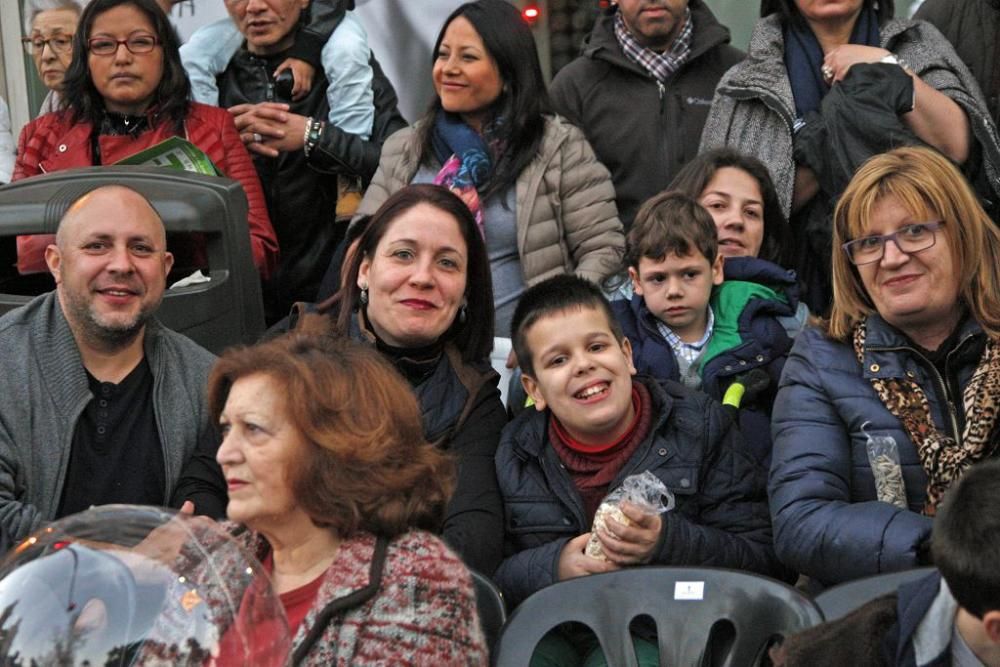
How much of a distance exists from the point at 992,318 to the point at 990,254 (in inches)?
7.1

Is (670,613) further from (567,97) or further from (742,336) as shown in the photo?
(567,97)

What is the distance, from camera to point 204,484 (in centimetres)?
418

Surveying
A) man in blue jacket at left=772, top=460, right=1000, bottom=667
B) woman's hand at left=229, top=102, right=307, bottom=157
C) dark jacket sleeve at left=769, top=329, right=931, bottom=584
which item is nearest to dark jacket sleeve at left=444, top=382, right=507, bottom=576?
dark jacket sleeve at left=769, top=329, right=931, bottom=584

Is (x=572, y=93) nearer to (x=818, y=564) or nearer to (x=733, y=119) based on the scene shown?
(x=733, y=119)

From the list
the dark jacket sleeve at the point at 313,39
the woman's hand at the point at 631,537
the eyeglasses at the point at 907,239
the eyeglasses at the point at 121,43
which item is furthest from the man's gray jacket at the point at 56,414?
the eyeglasses at the point at 907,239

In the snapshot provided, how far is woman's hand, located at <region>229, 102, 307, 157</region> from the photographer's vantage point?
5.62 meters

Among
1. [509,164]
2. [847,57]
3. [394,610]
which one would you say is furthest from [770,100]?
[394,610]

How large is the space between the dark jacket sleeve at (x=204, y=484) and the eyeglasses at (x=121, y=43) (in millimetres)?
1687

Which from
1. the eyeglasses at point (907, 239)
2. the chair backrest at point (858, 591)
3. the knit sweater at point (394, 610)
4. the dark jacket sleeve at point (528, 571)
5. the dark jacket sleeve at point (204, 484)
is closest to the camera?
the knit sweater at point (394, 610)

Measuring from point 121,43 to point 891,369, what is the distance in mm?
2878

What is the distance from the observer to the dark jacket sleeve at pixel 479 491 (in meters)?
3.92

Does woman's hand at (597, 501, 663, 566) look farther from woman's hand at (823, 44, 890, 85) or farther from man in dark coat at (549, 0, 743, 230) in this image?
man in dark coat at (549, 0, 743, 230)

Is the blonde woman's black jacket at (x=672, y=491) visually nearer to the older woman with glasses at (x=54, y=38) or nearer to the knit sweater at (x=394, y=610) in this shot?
the knit sweater at (x=394, y=610)

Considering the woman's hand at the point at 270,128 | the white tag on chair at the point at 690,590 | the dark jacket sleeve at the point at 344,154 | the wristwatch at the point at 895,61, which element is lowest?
the white tag on chair at the point at 690,590
